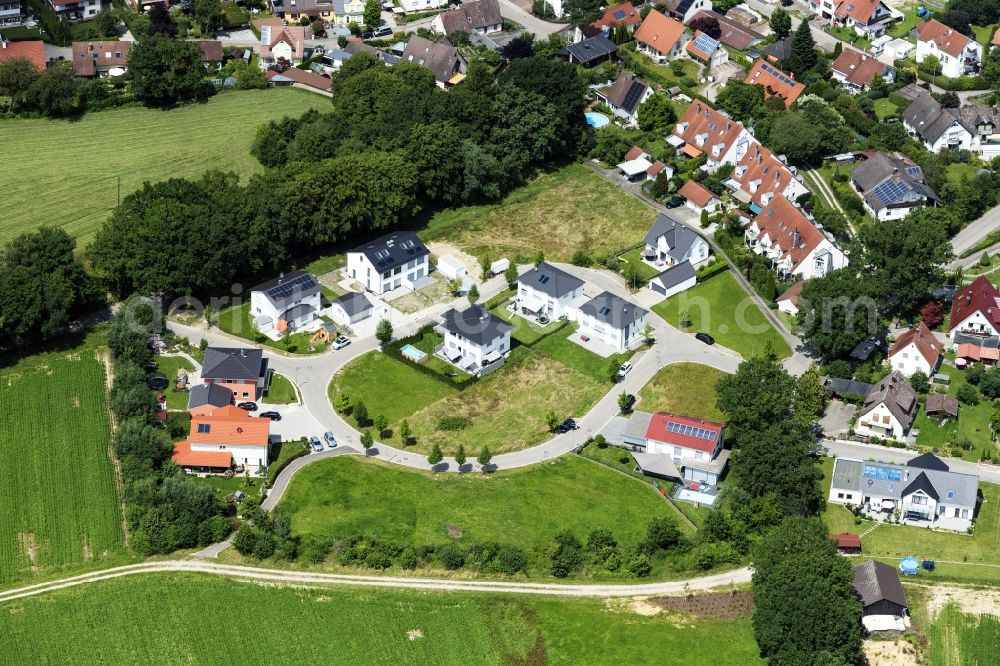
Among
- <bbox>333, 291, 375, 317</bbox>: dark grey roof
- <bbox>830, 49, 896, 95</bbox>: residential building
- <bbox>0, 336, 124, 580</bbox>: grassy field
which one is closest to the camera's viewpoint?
<bbox>0, 336, 124, 580</bbox>: grassy field

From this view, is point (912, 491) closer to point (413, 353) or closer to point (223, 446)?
point (413, 353)

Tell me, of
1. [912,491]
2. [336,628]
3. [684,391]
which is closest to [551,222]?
[684,391]

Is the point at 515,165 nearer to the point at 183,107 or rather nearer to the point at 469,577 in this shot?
the point at 183,107

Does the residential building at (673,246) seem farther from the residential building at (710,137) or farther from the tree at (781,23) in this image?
the tree at (781,23)

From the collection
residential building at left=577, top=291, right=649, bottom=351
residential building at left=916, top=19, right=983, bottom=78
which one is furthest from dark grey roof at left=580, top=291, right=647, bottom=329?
residential building at left=916, top=19, right=983, bottom=78

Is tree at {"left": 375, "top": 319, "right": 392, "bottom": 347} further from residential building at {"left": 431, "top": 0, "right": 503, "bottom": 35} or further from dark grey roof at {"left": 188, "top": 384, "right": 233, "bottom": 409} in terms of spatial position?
residential building at {"left": 431, "top": 0, "right": 503, "bottom": 35}

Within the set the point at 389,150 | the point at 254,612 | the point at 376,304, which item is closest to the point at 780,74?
the point at 389,150
